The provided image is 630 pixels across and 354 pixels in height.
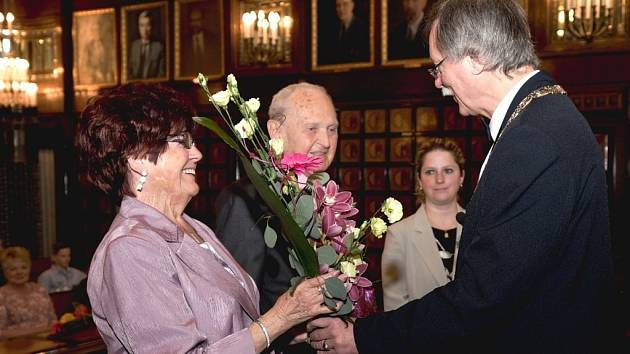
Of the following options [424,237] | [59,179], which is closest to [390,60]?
[424,237]

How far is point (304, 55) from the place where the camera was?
914 cm

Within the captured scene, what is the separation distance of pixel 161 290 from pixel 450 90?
1.15 metres

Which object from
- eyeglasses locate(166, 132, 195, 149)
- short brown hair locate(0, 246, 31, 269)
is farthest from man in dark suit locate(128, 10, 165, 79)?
eyeglasses locate(166, 132, 195, 149)

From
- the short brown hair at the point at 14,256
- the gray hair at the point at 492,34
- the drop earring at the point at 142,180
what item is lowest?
the short brown hair at the point at 14,256

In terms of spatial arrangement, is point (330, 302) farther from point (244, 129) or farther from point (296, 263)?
point (244, 129)

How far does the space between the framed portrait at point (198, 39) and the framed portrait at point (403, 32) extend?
8.54 ft

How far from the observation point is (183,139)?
2.34 meters

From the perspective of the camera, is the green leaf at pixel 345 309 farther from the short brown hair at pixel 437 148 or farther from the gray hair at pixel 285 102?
the short brown hair at pixel 437 148

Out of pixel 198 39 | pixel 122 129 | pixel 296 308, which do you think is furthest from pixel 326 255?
pixel 198 39

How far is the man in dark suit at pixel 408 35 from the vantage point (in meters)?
8.41

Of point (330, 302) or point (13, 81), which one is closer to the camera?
point (330, 302)

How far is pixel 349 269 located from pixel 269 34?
755cm

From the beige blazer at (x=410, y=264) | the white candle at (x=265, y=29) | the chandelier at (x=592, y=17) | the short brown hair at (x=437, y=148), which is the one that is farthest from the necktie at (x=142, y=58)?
the beige blazer at (x=410, y=264)

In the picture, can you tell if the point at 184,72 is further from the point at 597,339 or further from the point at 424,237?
the point at 597,339
